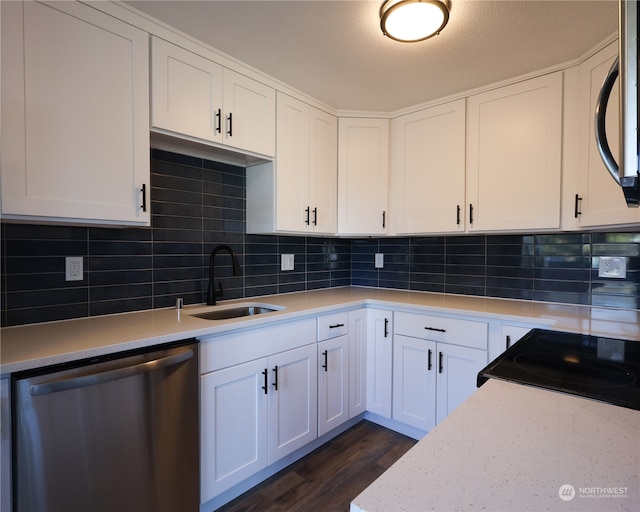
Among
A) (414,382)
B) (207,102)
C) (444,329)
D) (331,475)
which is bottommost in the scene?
(331,475)

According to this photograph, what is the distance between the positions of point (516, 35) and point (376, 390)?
218 centimetres

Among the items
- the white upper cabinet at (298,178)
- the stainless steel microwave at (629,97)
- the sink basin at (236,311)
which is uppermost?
the white upper cabinet at (298,178)

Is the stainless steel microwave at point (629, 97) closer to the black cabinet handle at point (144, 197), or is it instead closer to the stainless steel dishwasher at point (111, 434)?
the stainless steel dishwasher at point (111, 434)

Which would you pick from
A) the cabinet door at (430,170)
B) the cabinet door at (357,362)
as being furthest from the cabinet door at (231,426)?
the cabinet door at (430,170)

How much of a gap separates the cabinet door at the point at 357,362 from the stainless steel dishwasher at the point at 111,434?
1121mm

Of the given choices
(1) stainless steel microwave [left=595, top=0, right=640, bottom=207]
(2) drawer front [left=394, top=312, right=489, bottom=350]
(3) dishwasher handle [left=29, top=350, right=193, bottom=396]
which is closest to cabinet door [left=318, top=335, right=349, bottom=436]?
(2) drawer front [left=394, top=312, right=489, bottom=350]

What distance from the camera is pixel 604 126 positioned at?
54 centimetres

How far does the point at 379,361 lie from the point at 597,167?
165 centimetres

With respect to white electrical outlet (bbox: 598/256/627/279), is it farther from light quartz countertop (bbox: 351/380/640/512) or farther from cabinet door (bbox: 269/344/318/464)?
cabinet door (bbox: 269/344/318/464)

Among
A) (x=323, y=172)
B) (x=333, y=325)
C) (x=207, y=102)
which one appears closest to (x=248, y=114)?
(x=207, y=102)

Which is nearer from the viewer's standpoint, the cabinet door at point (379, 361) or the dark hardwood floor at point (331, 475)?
the dark hardwood floor at point (331, 475)

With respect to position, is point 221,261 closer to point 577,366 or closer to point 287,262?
point 287,262

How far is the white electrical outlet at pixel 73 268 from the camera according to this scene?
1.57 m

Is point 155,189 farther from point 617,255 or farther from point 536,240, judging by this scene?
point 617,255
